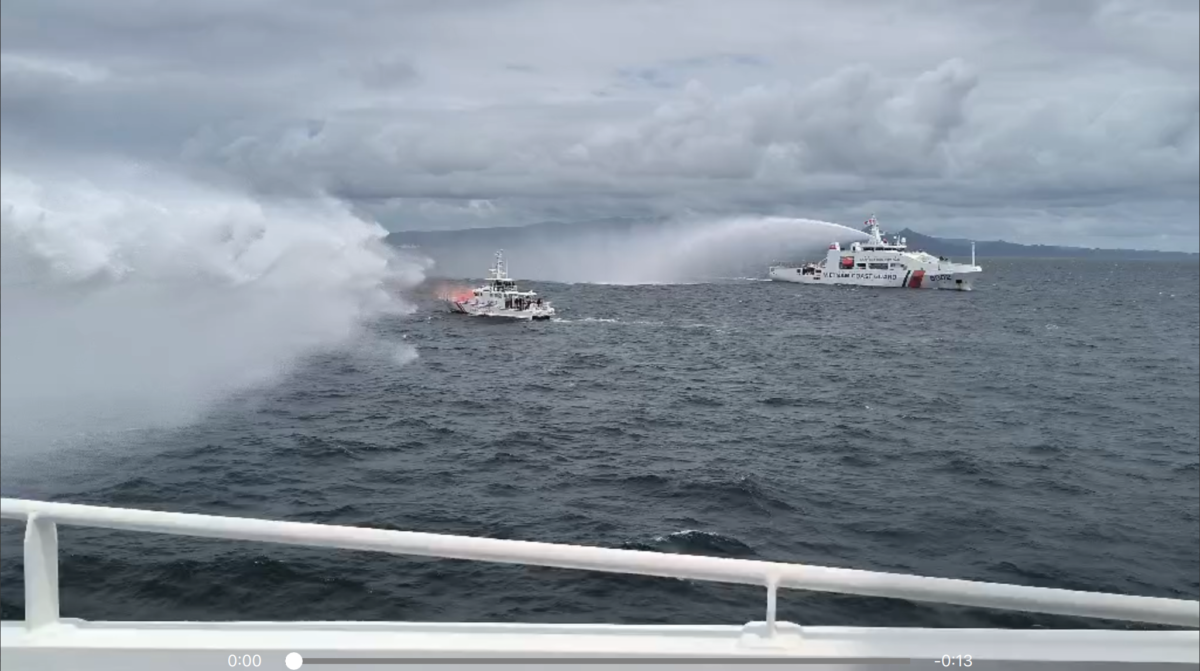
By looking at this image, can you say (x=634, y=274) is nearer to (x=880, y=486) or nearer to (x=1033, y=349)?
(x=1033, y=349)

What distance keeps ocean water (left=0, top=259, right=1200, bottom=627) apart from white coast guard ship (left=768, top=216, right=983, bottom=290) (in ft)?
238

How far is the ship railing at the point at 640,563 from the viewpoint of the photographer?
13.0ft

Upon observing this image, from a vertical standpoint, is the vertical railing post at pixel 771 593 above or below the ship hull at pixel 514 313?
below

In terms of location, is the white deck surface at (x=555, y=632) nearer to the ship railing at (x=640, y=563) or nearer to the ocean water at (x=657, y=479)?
the ship railing at (x=640, y=563)

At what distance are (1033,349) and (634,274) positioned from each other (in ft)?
399

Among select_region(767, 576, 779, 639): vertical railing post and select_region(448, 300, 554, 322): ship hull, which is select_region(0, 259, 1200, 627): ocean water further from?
select_region(448, 300, 554, 322): ship hull

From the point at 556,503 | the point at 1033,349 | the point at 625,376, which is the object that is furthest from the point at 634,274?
the point at 556,503

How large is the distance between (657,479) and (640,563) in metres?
28.8

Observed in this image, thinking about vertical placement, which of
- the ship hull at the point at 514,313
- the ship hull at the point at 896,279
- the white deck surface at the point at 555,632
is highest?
the ship hull at the point at 896,279

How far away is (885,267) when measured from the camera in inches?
5758

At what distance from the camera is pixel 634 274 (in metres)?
194

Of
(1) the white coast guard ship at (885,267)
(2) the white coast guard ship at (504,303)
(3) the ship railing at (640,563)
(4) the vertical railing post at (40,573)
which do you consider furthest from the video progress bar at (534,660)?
(1) the white coast guard ship at (885,267)

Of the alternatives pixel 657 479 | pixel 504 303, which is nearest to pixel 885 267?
pixel 504 303

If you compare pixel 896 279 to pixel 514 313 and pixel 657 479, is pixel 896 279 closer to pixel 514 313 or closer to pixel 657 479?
pixel 514 313
